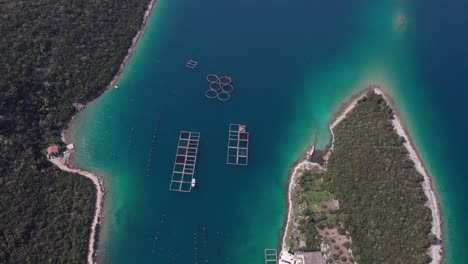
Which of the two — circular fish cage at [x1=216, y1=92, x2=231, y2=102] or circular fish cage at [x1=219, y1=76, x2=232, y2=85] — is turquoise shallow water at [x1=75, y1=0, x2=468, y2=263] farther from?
circular fish cage at [x1=216, y1=92, x2=231, y2=102]

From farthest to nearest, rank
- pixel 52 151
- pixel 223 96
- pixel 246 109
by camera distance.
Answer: pixel 223 96 < pixel 246 109 < pixel 52 151

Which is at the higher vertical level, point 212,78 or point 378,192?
point 212,78

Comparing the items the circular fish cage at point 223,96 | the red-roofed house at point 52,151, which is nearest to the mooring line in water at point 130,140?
the red-roofed house at point 52,151

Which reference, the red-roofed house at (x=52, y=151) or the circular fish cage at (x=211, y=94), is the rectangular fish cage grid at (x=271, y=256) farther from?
the red-roofed house at (x=52, y=151)

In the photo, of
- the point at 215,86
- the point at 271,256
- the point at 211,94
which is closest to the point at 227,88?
the point at 215,86

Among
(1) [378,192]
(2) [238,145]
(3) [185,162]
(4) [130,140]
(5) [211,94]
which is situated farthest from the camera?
(5) [211,94]

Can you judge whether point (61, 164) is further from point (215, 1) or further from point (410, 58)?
point (410, 58)

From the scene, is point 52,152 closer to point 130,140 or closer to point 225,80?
point 130,140
